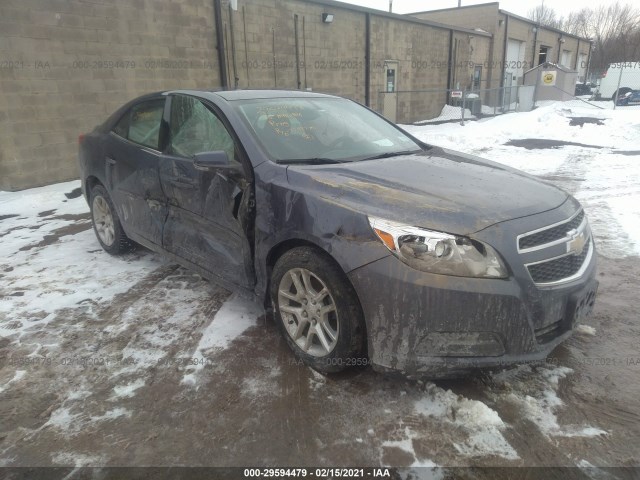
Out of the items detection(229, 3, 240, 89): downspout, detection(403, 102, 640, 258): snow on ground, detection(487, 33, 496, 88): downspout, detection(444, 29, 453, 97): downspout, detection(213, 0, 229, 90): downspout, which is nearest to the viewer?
detection(403, 102, 640, 258): snow on ground

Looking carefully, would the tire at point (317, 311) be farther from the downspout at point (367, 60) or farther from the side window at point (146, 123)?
the downspout at point (367, 60)

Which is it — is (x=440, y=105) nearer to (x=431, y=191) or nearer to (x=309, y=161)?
(x=309, y=161)

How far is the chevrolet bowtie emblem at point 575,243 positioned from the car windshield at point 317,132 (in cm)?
132

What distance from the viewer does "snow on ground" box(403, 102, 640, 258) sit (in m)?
5.40

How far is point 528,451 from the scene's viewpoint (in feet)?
7.00

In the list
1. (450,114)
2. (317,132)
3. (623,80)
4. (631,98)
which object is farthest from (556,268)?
(623,80)

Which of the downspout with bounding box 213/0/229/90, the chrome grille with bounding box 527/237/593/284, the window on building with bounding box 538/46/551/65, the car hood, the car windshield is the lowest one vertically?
the chrome grille with bounding box 527/237/593/284

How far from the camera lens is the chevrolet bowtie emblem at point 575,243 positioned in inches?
97.3

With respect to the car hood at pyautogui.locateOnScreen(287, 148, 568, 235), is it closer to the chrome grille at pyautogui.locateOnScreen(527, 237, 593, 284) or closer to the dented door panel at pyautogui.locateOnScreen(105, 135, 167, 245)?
the chrome grille at pyautogui.locateOnScreen(527, 237, 593, 284)

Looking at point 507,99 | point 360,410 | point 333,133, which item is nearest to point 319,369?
point 360,410

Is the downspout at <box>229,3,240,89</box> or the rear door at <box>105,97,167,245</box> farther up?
the downspout at <box>229,3,240,89</box>

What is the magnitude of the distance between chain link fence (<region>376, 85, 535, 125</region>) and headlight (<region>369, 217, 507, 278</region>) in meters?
15.6

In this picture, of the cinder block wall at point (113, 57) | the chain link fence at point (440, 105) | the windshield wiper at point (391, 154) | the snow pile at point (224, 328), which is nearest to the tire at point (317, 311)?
the snow pile at point (224, 328)

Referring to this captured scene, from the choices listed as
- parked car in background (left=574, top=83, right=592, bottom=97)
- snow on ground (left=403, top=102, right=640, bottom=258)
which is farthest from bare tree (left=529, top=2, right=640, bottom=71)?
snow on ground (left=403, top=102, right=640, bottom=258)
